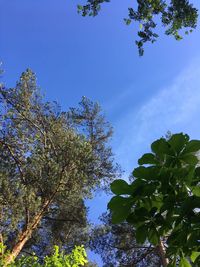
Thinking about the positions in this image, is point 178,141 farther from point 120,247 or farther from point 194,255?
point 120,247

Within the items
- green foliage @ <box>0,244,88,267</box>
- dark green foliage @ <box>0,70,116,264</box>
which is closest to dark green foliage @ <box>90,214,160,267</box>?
dark green foliage @ <box>0,70,116,264</box>

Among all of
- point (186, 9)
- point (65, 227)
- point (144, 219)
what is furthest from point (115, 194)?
point (65, 227)

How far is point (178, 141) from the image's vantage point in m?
1.55

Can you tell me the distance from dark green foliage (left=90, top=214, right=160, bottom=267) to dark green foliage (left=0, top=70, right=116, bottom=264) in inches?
118

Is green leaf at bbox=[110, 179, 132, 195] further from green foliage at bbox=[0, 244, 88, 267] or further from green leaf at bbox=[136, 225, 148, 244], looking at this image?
green foliage at bbox=[0, 244, 88, 267]

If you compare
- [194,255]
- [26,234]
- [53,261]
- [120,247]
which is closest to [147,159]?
[194,255]

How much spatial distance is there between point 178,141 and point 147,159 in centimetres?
15

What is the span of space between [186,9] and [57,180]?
10.8 meters

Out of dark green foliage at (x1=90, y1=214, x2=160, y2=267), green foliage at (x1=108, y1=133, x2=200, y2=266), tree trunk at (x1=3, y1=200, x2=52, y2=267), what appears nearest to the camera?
green foliage at (x1=108, y1=133, x2=200, y2=266)

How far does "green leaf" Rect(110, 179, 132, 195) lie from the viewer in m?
1.53

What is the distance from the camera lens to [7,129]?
760 inches

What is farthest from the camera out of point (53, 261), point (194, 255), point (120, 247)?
point (120, 247)

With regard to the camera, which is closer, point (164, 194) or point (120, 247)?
point (164, 194)

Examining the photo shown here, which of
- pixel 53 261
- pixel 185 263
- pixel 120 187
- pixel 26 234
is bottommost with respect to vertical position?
pixel 185 263
